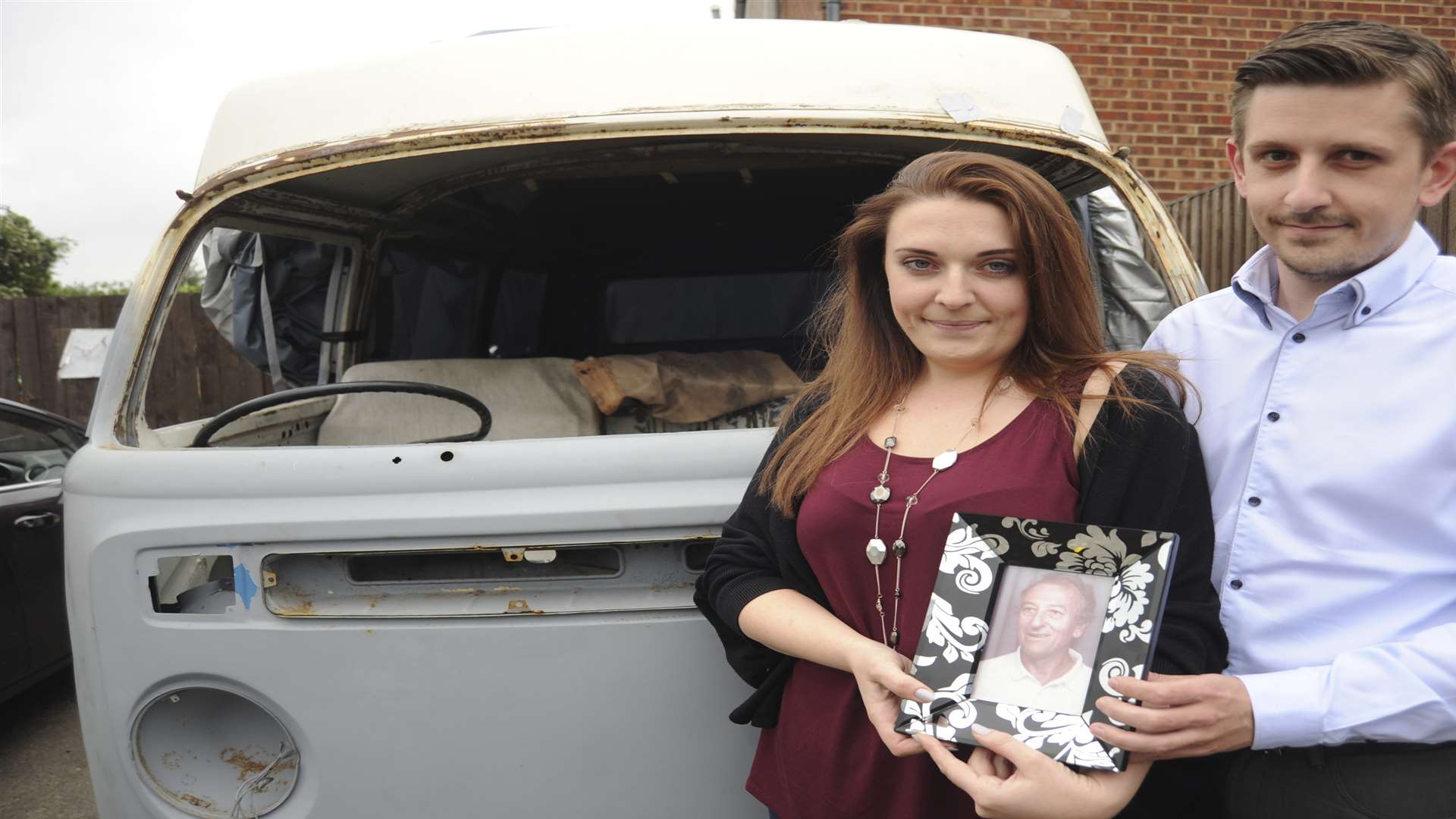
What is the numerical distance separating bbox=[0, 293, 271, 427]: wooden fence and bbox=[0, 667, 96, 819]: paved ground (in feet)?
15.4

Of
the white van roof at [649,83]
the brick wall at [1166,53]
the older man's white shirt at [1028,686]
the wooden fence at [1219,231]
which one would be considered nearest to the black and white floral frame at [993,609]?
the older man's white shirt at [1028,686]

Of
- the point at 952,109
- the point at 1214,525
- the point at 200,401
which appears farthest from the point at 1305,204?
the point at 200,401

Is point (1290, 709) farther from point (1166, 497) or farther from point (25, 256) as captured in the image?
point (25, 256)

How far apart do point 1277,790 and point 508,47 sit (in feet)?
6.96

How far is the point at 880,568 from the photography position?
1544 millimetres

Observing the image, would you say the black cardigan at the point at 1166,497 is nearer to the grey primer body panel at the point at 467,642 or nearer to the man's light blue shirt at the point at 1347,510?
the man's light blue shirt at the point at 1347,510

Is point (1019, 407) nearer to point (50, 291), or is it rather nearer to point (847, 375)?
point (847, 375)

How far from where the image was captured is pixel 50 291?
22547mm

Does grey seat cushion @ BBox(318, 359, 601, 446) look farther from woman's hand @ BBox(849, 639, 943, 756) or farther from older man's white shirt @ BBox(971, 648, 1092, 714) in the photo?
older man's white shirt @ BBox(971, 648, 1092, 714)

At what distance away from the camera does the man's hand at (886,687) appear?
1362mm

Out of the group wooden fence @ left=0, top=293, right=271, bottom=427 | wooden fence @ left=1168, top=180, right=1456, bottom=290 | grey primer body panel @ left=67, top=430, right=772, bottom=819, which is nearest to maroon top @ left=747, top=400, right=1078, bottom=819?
grey primer body panel @ left=67, top=430, right=772, bottom=819

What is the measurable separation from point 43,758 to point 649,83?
398cm

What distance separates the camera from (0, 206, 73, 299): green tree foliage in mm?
21000


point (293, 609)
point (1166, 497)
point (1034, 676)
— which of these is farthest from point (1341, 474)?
point (293, 609)
